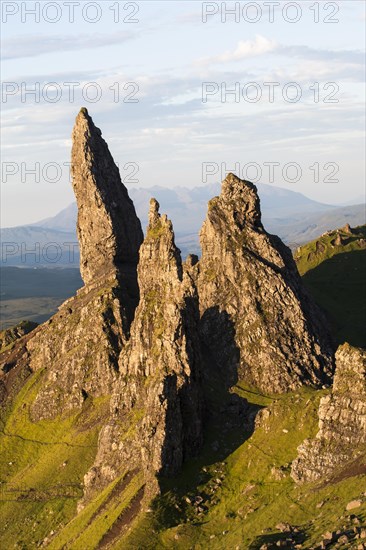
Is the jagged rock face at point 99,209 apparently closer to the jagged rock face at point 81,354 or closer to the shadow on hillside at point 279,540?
the jagged rock face at point 81,354

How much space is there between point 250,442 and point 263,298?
38950mm

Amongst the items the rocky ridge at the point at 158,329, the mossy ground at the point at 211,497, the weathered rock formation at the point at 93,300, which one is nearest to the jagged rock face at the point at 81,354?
the weathered rock formation at the point at 93,300

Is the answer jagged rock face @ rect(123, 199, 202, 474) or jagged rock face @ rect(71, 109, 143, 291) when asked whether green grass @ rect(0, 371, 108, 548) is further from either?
jagged rock face @ rect(71, 109, 143, 291)

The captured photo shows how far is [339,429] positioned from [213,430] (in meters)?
24.2

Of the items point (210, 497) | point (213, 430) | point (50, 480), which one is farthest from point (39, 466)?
point (210, 497)

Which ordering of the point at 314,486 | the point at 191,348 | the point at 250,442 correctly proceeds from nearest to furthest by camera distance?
the point at 314,486 < the point at 250,442 < the point at 191,348

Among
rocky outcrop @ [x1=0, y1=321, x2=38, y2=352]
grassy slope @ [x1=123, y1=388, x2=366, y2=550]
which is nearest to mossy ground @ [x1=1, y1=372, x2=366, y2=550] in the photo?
grassy slope @ [x1=123, y1=388, x2=366, y2=550]

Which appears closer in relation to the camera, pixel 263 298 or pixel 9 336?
pixel 263 298

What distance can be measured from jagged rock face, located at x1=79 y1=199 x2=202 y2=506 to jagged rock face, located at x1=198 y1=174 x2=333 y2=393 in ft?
43.2

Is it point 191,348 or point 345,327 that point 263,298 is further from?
point 345,327

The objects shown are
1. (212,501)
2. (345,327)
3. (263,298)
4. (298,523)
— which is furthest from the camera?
(345,327)

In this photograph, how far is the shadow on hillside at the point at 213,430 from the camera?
109m

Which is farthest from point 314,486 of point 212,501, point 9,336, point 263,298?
point 9,336

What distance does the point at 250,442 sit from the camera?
117m
